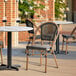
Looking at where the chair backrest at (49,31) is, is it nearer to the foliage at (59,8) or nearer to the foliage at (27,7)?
the foliage at (27,7)

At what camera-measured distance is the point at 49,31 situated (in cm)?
799

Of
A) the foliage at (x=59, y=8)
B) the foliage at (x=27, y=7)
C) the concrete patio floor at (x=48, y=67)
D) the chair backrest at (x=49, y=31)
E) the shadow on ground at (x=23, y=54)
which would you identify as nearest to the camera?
the concrete patio floor at (x=48, y=67)

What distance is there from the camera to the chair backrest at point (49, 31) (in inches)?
306

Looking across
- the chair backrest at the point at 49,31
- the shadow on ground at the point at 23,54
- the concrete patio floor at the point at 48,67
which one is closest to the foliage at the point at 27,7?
the shadow on ground at the point at 23,54

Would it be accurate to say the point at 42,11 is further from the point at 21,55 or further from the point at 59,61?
the point at 59,61

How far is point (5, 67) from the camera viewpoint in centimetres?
727

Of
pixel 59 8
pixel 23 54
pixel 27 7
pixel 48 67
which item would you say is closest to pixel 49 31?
pixel 48 67

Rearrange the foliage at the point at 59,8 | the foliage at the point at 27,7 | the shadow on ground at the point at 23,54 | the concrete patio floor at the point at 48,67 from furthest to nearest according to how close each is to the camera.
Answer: the foliage at the point at 59,8 → the foliage at the point at 27,7 → the shadow on ground at the point at 23,54 → the concrete patio floor at the point at 48,67

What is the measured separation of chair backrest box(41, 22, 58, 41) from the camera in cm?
778

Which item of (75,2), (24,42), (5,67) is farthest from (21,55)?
(75,2)

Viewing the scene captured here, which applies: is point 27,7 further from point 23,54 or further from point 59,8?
point 23,54

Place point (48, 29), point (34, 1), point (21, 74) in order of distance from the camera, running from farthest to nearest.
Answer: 1. point (34, 1)
2. point (48, 29)
3. point (21, 74)

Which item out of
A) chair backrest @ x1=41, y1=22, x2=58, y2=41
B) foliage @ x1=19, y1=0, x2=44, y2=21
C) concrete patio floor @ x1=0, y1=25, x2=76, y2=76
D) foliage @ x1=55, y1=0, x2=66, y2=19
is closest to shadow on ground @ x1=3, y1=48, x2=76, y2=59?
concrete patio floor @ x1=0, y1=25, x2=76, y2=76

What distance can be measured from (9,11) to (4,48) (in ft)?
4.52
